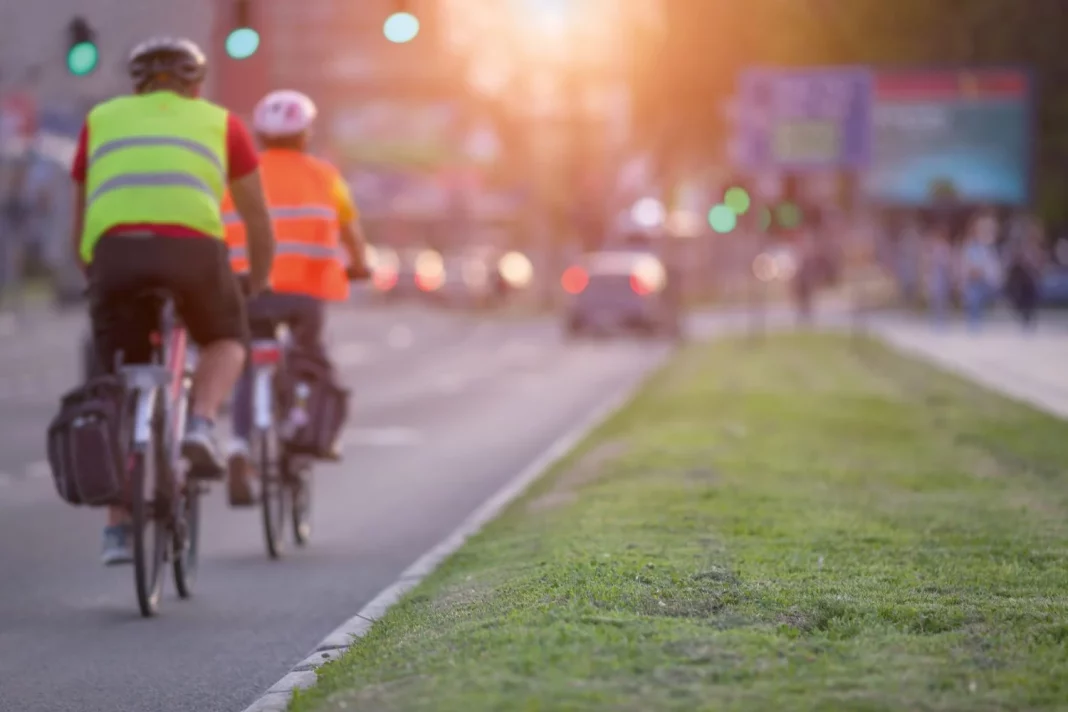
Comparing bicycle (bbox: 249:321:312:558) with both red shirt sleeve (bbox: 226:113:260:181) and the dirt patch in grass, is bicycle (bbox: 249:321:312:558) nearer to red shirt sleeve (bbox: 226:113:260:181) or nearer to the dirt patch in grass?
the dirt patch in grass

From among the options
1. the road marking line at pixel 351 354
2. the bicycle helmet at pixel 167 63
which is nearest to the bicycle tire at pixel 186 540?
the bicycle helmet at pixel 167 63

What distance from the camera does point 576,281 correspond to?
47094 millimetres

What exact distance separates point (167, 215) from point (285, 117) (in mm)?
2521

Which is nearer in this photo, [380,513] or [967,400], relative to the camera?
[380,513]

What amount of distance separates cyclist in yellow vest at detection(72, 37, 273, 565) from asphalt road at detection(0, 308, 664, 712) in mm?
563

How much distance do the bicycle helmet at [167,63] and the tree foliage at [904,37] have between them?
2059 inches

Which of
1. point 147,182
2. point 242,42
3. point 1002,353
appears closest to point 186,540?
point 147,182

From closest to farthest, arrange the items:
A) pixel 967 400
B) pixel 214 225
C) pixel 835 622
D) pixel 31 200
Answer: pixel 835 622 → pixel 214 225 → pixel 967 400 → pixel 31 200

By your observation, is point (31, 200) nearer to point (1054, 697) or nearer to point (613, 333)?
point (613, 333)

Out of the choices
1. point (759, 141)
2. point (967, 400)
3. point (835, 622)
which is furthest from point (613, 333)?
point (835, 622)

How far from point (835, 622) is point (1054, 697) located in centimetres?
131

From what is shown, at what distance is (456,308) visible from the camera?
6600 cm

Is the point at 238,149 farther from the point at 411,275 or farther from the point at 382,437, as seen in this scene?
the point at 411,275

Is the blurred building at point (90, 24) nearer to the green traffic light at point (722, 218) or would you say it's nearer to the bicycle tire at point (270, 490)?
the bicycle tire at point (270, 490)
